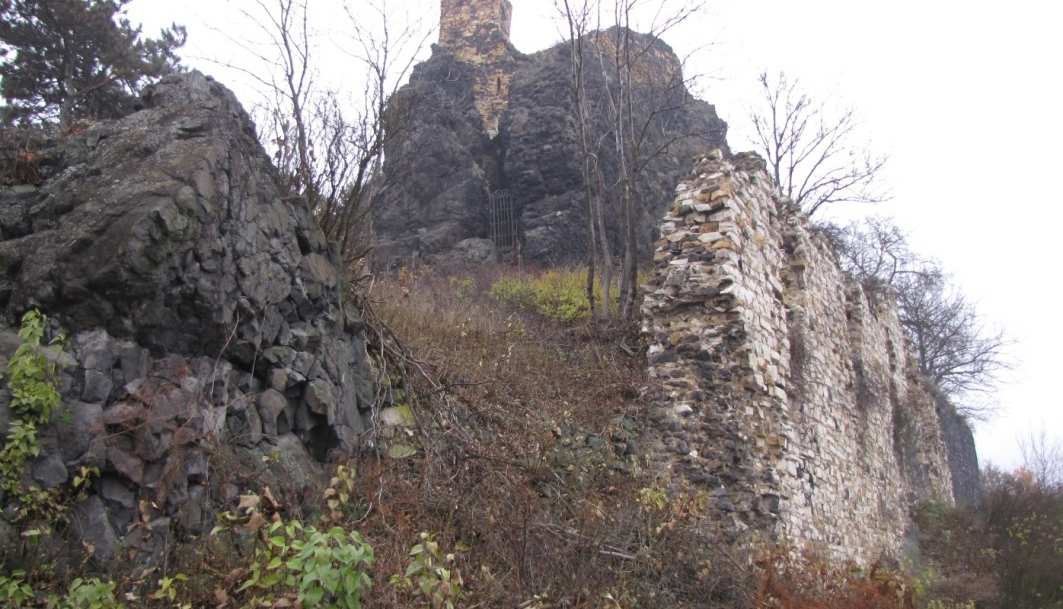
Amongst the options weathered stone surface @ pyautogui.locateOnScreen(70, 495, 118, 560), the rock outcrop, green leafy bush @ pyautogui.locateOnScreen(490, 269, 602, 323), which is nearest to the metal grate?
green leafy bush @ pyautogui.locateOnScreen(490, 269, 602, 323)

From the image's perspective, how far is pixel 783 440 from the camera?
7.62 metres

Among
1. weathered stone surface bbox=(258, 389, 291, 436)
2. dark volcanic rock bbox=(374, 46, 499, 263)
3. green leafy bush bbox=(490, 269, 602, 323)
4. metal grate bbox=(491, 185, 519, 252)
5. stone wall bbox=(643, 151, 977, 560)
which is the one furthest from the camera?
metal grate bbox=(491, 185, 519, 252)

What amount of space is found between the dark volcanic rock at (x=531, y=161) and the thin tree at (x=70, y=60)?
560cm

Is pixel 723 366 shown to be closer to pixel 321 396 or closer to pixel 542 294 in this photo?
pixel 321 396

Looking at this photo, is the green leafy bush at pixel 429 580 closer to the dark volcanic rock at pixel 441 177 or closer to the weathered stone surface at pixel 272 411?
the weathered stone surface at pixel 272 411

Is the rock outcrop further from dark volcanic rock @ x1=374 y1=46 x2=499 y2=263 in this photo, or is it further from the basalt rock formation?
dark volcanic rock @ x1=374 y1=46 x2=499 y2=263

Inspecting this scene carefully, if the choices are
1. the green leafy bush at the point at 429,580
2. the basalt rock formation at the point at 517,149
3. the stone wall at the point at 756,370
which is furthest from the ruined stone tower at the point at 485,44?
the green leafy bush at the point at 429,580

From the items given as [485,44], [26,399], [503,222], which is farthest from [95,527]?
[485,44]

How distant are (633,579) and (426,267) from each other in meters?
9.89

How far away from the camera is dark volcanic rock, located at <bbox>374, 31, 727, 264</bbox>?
666 inches

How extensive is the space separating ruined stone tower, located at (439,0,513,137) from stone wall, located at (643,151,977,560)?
38.1ft

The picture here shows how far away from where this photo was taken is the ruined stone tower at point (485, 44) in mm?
20453

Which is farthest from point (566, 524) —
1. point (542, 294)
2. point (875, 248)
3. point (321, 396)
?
point (875, 248)

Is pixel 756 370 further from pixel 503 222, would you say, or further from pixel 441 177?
pixel 441 177
